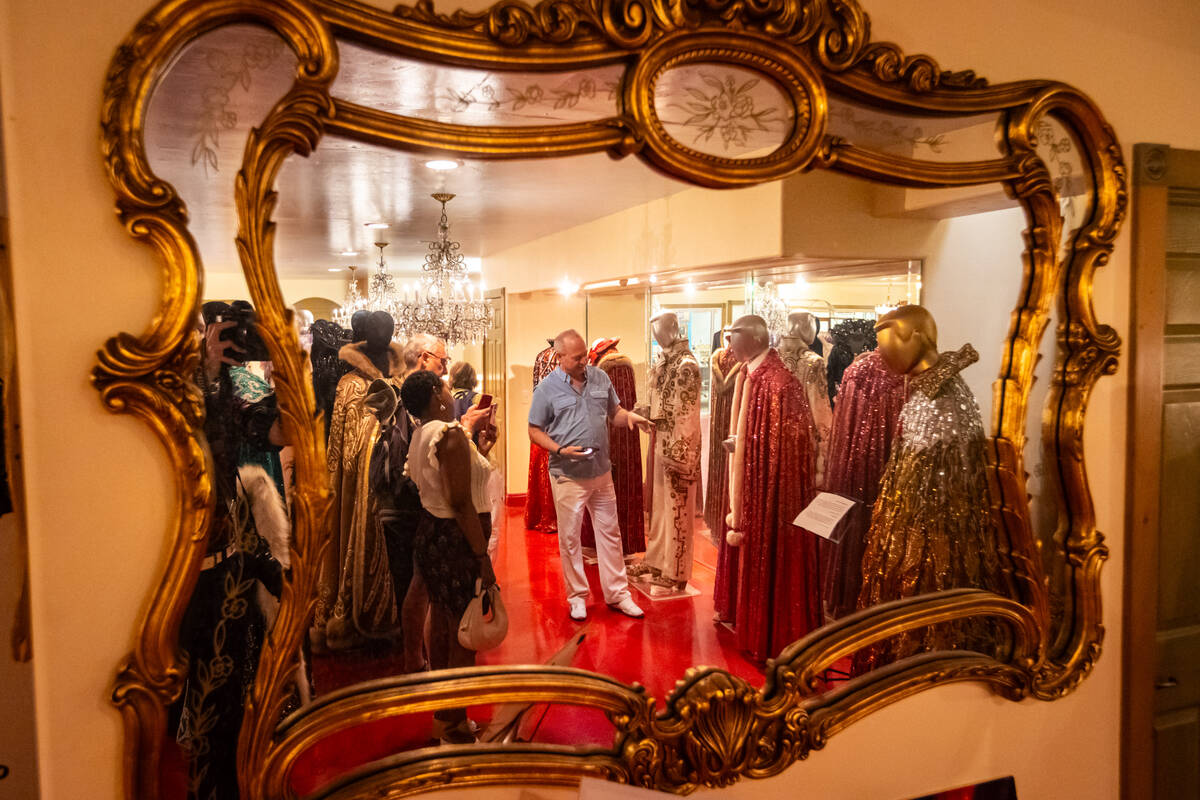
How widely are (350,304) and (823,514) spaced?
837mm

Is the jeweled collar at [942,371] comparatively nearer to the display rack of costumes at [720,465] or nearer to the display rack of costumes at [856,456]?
the display rack of costumes at [856,456]

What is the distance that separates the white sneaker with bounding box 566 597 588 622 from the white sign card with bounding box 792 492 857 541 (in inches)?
15.2

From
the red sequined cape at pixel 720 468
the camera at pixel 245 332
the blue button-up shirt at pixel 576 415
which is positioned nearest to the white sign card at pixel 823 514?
the red sequined cape at pixel 720 468

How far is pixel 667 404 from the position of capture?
4.08 feet

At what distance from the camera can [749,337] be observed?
4.15 feet

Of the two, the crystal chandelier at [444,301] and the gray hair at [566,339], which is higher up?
the crystal chandelier at [444,301]

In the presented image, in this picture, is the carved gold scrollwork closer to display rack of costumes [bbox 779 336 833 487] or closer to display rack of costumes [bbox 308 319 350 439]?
display rack of costumes [bbox 779 336 833 487]

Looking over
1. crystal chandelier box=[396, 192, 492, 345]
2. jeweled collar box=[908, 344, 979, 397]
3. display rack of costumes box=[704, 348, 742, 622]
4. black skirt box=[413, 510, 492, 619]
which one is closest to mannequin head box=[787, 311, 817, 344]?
display rack of costumes box=[704, 348, 742, 622]

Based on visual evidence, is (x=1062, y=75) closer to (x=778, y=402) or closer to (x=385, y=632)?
(x=778, y=402)

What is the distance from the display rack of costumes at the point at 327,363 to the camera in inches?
38.9

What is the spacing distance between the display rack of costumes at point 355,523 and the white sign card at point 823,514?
69 centimetres

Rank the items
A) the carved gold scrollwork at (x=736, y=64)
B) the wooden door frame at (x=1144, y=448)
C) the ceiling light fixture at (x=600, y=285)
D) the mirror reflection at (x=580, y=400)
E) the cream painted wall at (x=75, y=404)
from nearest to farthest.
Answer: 1. the cream painted wall at (x=75, y=404)
2. the mirror reflection at (x=580, y=400)
3. the carved gold scrollwork at (x=736, y=64)
4. the ceiling light fixture at (x=600, y=285)
5. the wooden door frame at (x=1144, y=448)

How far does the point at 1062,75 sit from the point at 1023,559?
88 cm

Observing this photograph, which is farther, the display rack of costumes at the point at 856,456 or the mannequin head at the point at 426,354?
the display rack of costumes at the point at 856,456
